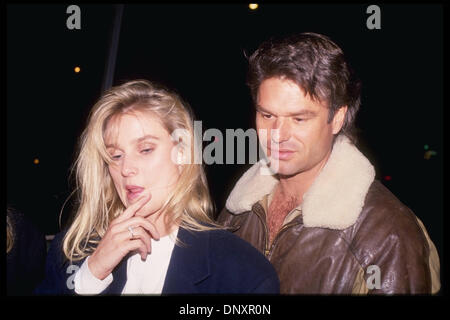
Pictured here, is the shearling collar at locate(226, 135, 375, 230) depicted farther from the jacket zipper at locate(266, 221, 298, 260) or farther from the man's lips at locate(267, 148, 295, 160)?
the man's lips at locate(267, 148, 295, 160)

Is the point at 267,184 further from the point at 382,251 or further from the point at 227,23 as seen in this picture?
→ the point at 227,23

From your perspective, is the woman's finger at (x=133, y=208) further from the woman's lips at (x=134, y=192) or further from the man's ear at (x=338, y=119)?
the man's ear at (x=338, y=119)

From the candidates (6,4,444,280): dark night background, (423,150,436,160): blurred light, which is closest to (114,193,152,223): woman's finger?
(6,4,444,280): dark night background

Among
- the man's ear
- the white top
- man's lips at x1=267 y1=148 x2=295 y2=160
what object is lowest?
the white top

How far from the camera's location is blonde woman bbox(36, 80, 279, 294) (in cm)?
173

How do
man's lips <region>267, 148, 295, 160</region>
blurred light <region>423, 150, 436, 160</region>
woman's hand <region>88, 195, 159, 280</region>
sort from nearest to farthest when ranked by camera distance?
1. woman's hand <region>88, 195, 159, 280</region>
2. man's lips <region>267, 148, 295, 160</region>
3. blurred light <region>423, 150, 436, 160</region>

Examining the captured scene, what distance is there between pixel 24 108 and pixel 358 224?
3085mm

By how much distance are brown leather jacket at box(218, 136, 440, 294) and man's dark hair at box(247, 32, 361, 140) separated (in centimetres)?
35

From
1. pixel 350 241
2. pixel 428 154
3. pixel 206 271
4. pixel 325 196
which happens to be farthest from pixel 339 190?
pixel 428 154

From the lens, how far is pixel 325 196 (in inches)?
79.8

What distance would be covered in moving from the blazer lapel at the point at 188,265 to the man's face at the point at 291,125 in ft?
2.34

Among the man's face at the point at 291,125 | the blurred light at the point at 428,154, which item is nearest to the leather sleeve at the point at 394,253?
the man's face at the point at 291,125

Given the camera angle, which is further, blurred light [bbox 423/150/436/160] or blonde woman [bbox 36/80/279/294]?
blurred light [bbox 423/150/436/160]

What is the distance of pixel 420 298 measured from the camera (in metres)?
1.72
